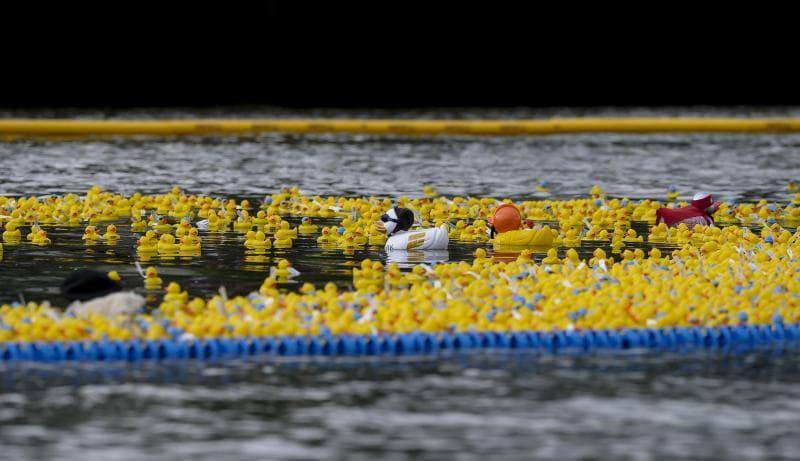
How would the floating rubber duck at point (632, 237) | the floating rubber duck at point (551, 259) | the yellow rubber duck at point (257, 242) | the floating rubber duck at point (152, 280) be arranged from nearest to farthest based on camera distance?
the floating rubber duck at point (152, 280) → the floating rubber duck at point (551, 259) → the yellow rubber duck at point (257, 242) → the floating rubber duck at point (632, 237)

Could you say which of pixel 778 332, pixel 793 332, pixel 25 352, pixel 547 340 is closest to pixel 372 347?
pixel 547 340

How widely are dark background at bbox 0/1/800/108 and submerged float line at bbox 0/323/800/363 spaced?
104 feet

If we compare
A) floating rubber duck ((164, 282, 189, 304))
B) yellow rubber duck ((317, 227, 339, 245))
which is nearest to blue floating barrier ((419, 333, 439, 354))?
floating rubber duck ((164, 282, 189, 304))

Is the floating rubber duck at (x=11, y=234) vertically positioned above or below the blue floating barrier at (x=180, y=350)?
below

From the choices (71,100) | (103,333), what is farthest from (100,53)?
(103,333)

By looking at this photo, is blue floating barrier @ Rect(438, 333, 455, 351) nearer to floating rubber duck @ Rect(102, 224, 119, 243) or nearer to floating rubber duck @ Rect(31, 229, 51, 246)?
floating rubber duck @ Rect(102, 224, 119, 243)

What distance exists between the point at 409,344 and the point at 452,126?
952 inches

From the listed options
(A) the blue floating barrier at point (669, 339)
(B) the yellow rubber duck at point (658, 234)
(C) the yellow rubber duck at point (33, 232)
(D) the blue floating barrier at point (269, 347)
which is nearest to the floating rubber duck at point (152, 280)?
(D) the blue floating barrier at point (269, 347)

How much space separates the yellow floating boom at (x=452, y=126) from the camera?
3403 centimetres

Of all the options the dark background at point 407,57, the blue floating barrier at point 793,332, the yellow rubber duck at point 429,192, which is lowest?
the yellow rubber duck at point 429,192

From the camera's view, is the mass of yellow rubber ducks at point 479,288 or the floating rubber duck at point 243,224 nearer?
the mass of yellow rubber ducks at point 479,288

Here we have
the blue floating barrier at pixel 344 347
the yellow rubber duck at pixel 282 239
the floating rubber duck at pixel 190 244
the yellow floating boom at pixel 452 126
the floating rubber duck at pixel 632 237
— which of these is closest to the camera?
the blue floating barrier at pixel 344 347

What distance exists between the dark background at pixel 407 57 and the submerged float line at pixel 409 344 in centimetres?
3179

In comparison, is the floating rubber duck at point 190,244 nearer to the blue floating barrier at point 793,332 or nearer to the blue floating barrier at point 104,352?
the blue floating barrier at point 104,352
